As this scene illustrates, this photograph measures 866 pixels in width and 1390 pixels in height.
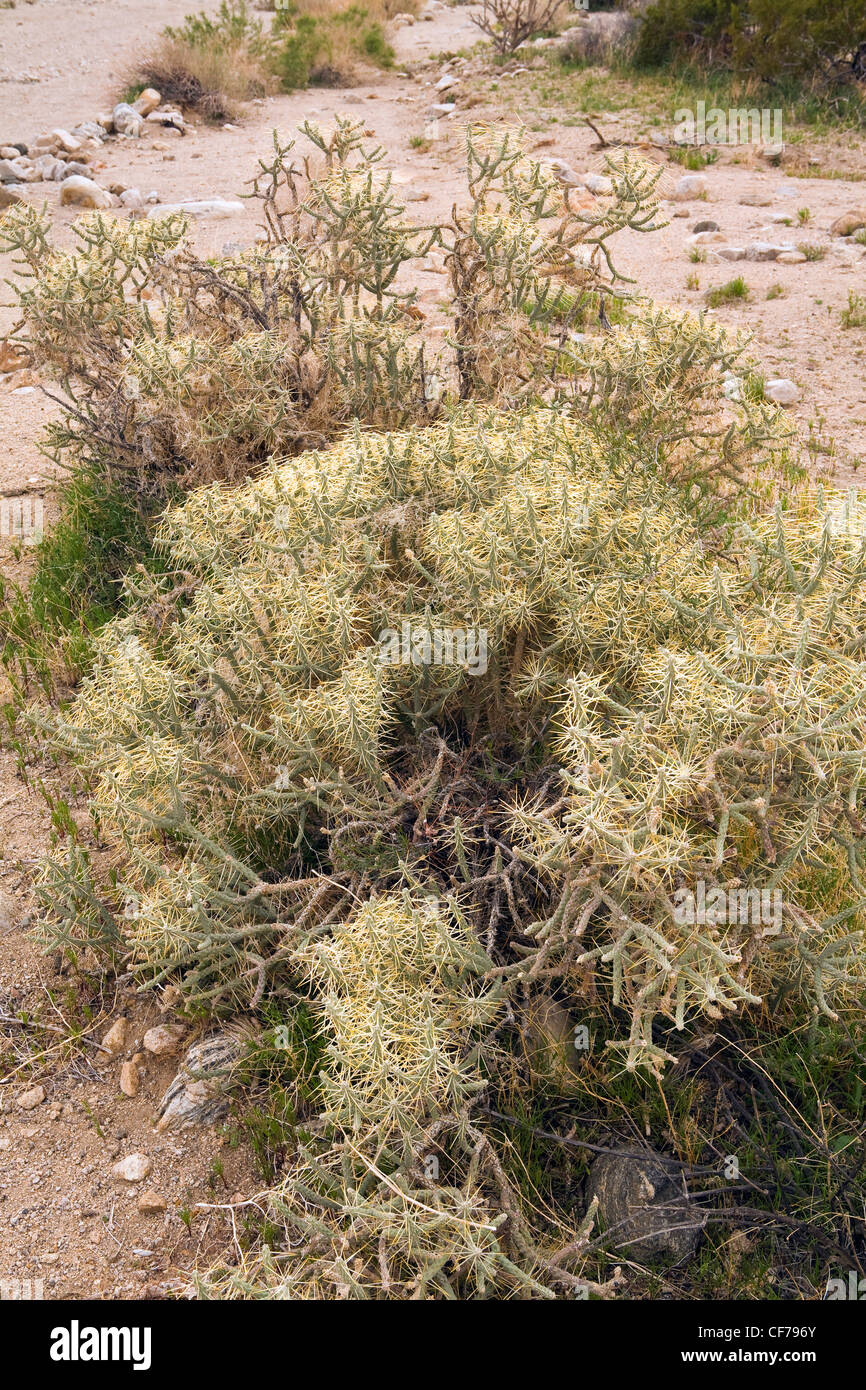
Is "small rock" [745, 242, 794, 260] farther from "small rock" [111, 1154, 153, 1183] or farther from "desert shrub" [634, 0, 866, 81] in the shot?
"small rock" [111, 1154, 153, 1183]

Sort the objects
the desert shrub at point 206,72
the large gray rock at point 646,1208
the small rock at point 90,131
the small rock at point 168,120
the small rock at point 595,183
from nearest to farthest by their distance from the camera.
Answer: the large gray rock at point 646,1208, the small rock at point 595,183, the small rock at point 90,131, the small rock at point 168,120, the desert shrub at point 206,72

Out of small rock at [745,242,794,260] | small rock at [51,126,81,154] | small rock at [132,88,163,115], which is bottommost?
small rock at [745,242,794,260]

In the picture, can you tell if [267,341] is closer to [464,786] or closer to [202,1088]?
[464,786]

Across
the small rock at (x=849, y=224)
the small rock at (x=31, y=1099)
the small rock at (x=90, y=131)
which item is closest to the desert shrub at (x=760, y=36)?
the small rock at (x=849, y=224)

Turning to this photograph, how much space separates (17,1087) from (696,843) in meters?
1.87

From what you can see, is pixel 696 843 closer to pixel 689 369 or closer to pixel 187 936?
pixel 187 936

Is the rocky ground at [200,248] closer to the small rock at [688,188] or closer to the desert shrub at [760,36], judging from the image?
the small rock at [688,188]

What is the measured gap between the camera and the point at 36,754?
143 inches

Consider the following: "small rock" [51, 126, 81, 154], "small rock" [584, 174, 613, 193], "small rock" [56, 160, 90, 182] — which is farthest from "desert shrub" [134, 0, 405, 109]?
"small rock" [584, 174, 613, 193]

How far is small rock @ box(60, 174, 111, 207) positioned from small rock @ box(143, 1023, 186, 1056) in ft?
26.2

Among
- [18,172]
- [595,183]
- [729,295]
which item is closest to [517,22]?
[595,183]

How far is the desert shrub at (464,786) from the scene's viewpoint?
1963mm

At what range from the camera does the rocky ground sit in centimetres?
245

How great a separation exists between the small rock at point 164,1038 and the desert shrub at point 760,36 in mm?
10918
